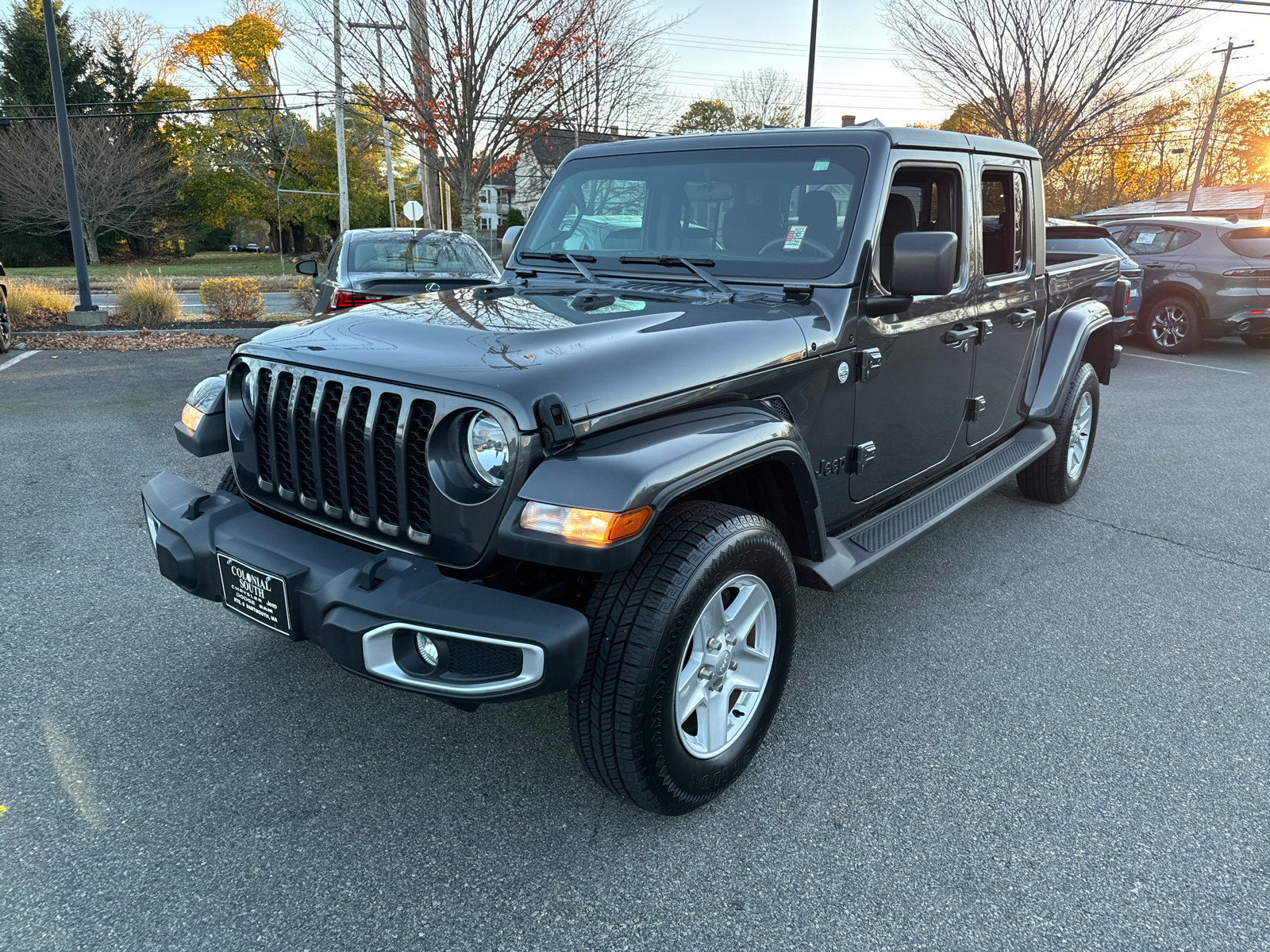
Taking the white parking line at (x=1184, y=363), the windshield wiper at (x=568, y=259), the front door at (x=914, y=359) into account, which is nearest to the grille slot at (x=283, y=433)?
the windshield wiper at (x=568, y=259)

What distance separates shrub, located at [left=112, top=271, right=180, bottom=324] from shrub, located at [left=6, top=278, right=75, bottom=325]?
84 centimetres

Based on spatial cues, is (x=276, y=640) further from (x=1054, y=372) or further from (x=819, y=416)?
(x=1054, y=372)

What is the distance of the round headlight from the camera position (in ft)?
7.14

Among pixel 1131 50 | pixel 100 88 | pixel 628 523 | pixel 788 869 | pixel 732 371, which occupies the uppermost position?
pixel 100 88

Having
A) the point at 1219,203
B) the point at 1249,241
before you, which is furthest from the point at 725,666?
the point at 1219,203

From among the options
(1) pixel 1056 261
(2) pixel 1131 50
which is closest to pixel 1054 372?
(1) pixel 1056 261

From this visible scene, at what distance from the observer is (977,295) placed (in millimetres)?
3859

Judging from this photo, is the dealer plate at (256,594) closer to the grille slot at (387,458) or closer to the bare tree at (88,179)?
the grille slot at (387,458)

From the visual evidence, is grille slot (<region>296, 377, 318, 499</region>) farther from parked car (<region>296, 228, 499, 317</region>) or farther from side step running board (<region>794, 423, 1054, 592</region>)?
parked car (<region>296, 228, 499, 317</region>)

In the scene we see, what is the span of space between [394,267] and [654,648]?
23.8 ft

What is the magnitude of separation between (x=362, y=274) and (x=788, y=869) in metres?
7.21

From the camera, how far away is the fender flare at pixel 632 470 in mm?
2049

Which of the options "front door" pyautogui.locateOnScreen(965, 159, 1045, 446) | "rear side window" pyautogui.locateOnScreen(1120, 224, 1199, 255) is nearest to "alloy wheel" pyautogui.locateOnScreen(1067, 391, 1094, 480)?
"front door" pyautogui.locateOnScreen(965, 159, 1045, 446)

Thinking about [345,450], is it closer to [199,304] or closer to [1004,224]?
[1004,224]
